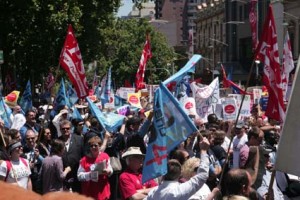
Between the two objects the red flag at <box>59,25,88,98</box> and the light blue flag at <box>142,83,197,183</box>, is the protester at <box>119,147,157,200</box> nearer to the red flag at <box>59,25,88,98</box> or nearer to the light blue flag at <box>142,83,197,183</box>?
the light blue flag at <box>142,83,197,183</box>

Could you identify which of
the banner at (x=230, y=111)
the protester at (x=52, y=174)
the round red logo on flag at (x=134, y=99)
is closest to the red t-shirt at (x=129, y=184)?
the protester at (x=52, y=174)

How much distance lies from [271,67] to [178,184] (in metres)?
3.28

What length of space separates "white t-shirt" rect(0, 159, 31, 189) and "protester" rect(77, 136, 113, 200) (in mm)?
608

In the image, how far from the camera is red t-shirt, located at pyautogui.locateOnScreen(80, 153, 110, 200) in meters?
7.59

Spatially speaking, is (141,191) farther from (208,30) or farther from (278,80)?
(208,30)

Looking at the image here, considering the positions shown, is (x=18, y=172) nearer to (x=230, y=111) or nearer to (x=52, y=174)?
(x=52, y=174)

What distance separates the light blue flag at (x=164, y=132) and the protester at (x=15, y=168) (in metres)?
1.79

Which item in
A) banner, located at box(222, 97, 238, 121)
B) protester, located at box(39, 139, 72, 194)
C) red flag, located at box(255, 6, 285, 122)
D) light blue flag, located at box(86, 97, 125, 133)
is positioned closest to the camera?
red flag, located at box(255, 6, 285, 122)

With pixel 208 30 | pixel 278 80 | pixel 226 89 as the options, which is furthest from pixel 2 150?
pixel 208 30

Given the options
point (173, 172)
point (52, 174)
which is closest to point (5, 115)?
point (52, 174)

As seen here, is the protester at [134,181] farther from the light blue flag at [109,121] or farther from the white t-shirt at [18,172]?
the light blue flag at [109,121]

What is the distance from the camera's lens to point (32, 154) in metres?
8.85

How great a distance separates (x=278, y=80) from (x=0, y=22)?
76.5 ft

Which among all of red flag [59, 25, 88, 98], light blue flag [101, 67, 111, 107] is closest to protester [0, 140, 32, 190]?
red flag [59, 25, 88, 98]
